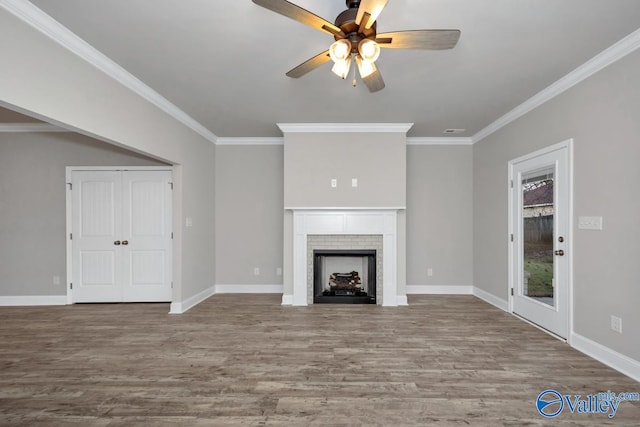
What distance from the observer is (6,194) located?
4.73m

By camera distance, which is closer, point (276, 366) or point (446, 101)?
point (276, 366)

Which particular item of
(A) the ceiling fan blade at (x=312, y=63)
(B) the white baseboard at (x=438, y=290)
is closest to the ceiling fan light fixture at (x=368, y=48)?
(A) the ceiling fan blade at (x=312, y=63)

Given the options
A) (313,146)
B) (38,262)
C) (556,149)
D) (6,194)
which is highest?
(313,146)

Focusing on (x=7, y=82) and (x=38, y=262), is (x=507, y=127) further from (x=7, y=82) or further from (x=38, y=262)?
(x=38, y=262)

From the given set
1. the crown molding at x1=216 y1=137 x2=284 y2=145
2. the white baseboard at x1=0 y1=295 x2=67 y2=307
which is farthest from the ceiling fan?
the white baseboard at x1=0 y1=295 x2=67 y2=307

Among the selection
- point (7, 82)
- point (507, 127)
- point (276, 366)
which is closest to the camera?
point (7, 82)

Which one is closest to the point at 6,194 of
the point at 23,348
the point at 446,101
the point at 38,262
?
the point at 38,262

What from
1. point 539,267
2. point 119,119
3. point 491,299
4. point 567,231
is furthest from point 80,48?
point 491,299

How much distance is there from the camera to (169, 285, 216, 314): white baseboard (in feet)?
14.3

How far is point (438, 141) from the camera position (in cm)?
545

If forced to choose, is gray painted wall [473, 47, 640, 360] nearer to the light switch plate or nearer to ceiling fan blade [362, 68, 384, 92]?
the light switch plate

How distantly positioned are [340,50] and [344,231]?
314 cm

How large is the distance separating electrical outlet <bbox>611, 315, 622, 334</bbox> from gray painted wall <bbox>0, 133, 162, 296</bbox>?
6533mm

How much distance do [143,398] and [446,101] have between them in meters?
4.20
